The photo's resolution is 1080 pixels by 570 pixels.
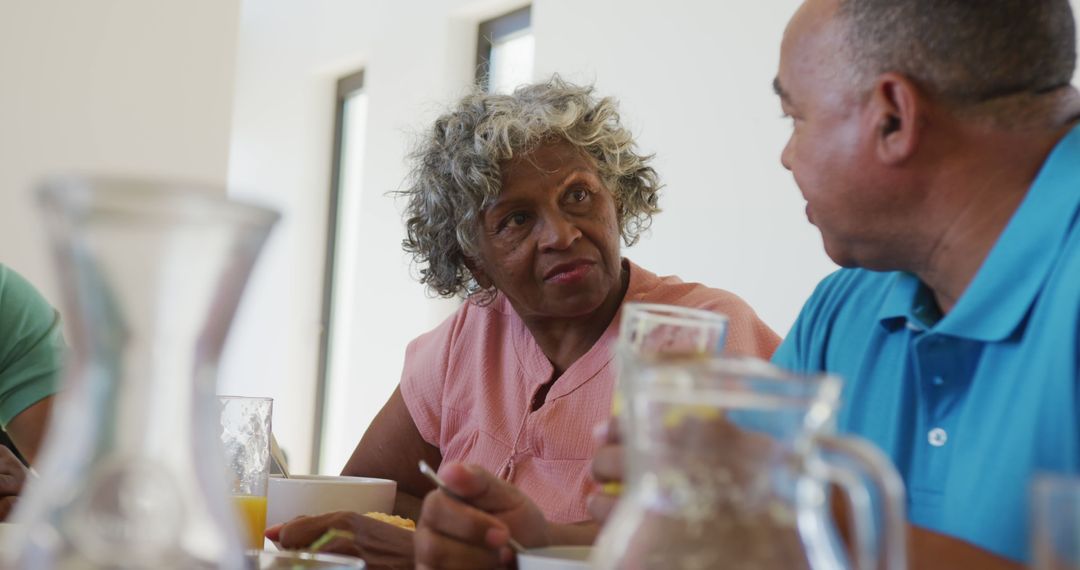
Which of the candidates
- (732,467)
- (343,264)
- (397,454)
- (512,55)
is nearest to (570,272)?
(397,454)

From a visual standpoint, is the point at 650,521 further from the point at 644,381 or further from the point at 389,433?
the point at 389,433

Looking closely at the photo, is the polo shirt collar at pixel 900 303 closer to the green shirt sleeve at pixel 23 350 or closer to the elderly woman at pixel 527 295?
the elderly woman at pixel 527 295

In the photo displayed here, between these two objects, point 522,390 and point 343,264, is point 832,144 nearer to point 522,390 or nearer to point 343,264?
point 522,390

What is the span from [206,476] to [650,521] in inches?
7.8

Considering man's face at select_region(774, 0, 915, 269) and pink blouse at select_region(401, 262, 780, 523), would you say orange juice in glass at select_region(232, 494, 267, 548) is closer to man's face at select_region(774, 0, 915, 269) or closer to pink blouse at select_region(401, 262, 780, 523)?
pink blouse at select_region(401, 262, 780, 523)

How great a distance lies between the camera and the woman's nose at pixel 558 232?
177 cm

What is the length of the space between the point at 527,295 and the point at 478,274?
240 millimetres

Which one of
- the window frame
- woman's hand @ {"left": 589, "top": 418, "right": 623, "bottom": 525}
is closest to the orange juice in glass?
woman's hand @ {"left": 589, "top": 418, "right": 623, "bottom": 525}

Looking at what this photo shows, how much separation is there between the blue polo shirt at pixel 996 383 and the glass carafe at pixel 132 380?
2.46ft

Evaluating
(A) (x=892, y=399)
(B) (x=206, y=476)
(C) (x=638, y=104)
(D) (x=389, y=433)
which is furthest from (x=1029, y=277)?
(C) (x=638, y=104)

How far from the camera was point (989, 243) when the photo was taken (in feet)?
3.56

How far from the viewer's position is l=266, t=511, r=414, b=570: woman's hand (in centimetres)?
119

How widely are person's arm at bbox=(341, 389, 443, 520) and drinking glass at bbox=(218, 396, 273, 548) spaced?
0.74 meters

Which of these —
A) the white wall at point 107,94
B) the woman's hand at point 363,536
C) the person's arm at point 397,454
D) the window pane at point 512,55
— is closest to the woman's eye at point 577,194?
the person's arm at point 397,454
